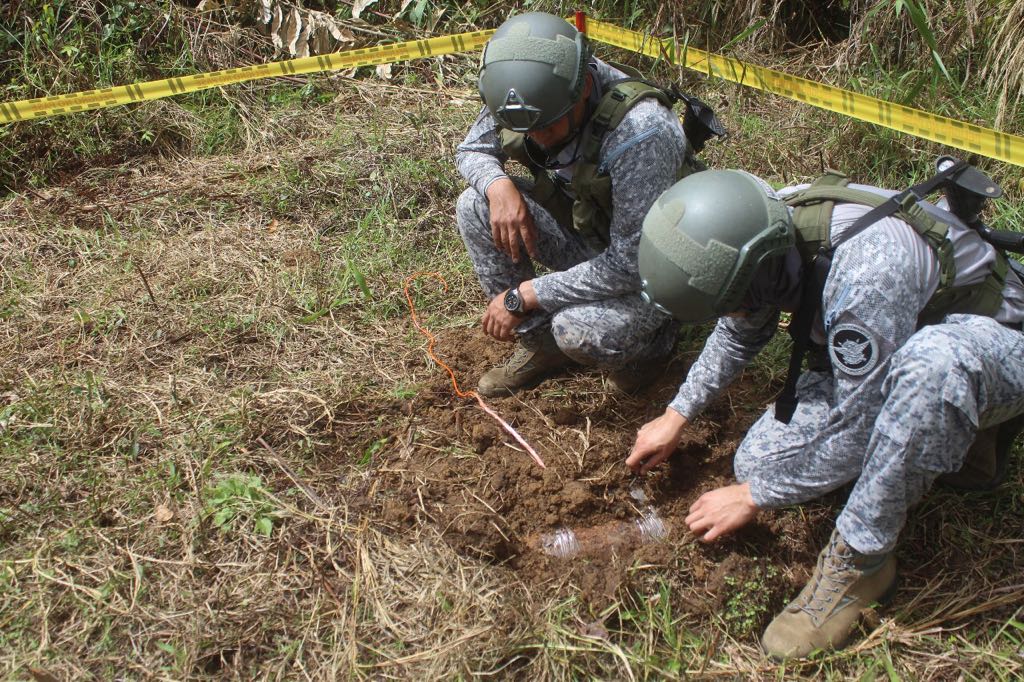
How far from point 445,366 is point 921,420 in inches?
72.8

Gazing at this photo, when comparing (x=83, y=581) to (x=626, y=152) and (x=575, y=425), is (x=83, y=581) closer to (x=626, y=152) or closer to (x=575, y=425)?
(x=575, y=425)

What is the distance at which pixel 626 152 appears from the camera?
2727 millimetres

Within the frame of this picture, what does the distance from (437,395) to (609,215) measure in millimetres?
976

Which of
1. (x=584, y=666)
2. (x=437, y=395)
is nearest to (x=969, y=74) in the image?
(x=437, y=395)

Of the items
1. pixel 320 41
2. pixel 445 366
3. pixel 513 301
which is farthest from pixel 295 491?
pixel 320 41

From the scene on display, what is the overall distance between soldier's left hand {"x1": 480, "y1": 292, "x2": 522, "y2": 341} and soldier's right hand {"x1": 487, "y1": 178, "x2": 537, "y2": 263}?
184mm

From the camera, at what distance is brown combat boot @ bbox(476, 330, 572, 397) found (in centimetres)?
328

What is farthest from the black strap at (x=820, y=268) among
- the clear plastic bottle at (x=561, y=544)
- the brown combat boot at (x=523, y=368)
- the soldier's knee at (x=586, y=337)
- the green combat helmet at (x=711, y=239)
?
the brown combat boot at (x=523, y=368)

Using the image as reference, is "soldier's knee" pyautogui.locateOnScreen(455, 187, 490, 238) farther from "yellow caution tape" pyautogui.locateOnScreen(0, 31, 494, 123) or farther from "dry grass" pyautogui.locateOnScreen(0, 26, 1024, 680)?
Answer: "yellow caution tape" pyautogui.locateOnScreen(0, 31, 494, 123)

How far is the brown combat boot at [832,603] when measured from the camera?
2.38 meters

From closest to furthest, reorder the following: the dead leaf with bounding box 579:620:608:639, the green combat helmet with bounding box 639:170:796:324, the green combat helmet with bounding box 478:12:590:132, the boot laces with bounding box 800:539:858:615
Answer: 1. the green combat helmet with bounding box 639:170:796:324
2. the boot laces with bounding box 800:539:858:615
3. the dead leaf with bounding box 579:620:608:639
4. the green combat helmet with bounding box 478:12:590:132

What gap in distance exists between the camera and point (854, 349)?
7.02 feet

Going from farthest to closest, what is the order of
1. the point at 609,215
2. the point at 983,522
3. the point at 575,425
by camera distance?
1. the point at 575,425
2. the point at 609,215
3. the point at 983,522

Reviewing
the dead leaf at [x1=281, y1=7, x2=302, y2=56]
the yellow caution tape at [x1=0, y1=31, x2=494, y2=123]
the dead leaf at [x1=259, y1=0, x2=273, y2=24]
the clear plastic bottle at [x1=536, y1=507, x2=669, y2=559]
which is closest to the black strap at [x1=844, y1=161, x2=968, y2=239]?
the clear plastic bottle at [x1=536, y1=507, x2=669, y2=559]
